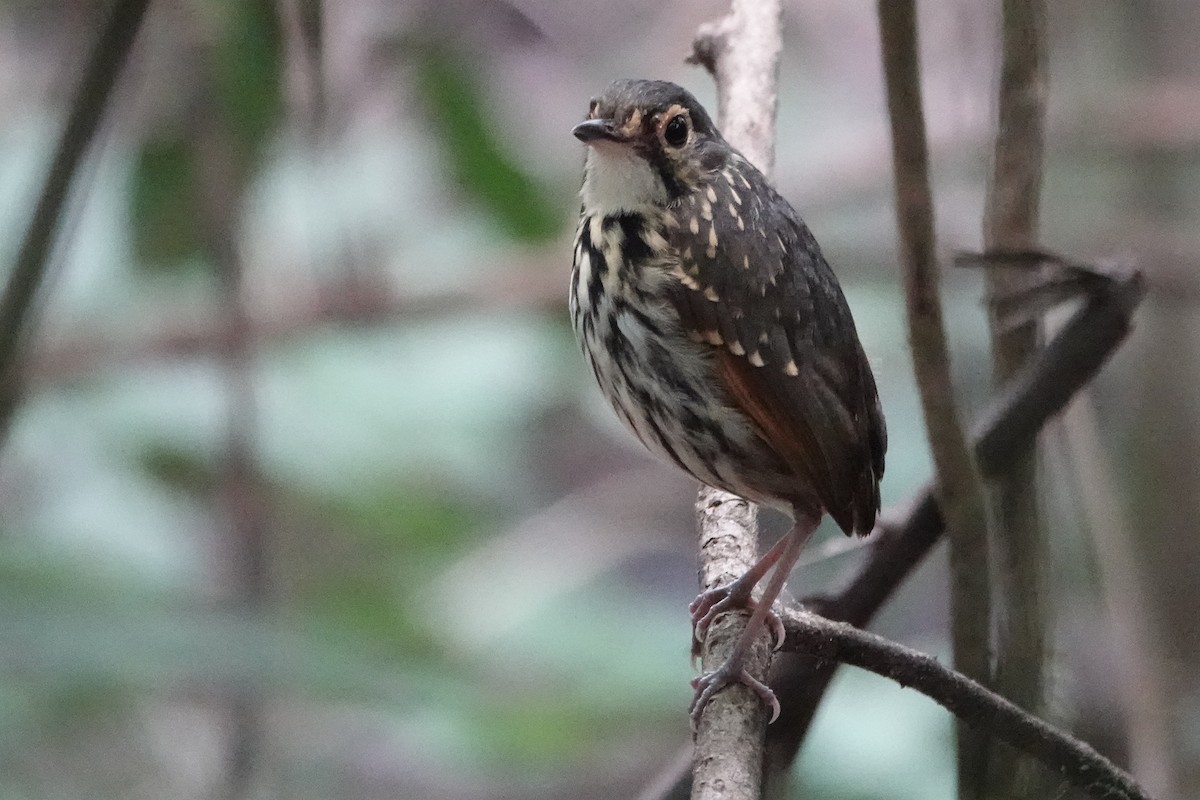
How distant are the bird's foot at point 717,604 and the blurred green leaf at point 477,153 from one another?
184 cm

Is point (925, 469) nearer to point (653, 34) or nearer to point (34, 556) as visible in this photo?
point (653, 34)

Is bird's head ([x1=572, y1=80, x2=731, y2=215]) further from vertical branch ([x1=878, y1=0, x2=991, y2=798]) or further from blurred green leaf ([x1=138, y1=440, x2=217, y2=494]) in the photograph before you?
blurred green leaf ([x1=138, y1=440, x2=217, y2=494])

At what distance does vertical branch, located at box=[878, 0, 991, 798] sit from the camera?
1.91 metres

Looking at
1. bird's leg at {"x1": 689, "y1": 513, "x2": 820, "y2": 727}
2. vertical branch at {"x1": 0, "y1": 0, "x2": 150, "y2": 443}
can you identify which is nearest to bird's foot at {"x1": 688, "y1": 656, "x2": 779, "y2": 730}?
bird's leg at {"x1": 689, "y1": 513, "x2": 820, "y2": 727}

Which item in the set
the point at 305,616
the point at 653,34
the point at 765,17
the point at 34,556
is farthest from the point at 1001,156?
the point at 653,34

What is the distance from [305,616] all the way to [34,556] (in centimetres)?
56

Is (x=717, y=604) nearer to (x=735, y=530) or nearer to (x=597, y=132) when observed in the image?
(x=735, y=530)

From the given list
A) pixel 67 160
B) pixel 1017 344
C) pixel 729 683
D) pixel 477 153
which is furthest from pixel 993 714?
pixel 477 153

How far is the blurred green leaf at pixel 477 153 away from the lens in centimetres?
371

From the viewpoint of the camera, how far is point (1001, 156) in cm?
234

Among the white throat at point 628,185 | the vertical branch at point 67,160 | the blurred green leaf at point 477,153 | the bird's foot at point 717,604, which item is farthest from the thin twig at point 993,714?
the blurred green leaf at point 477,153

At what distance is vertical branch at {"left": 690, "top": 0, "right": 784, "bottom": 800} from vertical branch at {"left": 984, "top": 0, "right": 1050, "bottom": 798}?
1.37ft

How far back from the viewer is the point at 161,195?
366 centimetres

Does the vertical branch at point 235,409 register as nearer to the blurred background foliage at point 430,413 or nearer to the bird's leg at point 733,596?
the blurred background foliage at point 430,413
